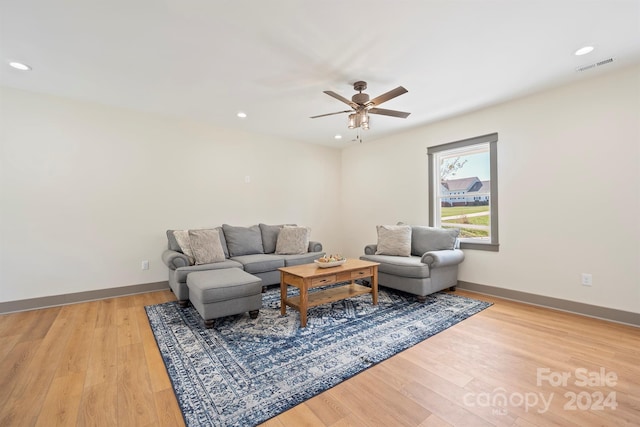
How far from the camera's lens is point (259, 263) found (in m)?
3.97

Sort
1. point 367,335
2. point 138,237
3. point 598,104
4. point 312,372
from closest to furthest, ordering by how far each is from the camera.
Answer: point 312,372, point 367,335, point 598,104, point 138,237

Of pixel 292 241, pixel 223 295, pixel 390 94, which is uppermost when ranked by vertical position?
pixel 390 94

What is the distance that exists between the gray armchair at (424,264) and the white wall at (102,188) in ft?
8.36

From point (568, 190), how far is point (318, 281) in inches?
120

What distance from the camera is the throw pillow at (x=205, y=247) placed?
3713mm

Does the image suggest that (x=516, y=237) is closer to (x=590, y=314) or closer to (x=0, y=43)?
(x=590, y=314)

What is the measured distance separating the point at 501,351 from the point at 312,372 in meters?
1.57

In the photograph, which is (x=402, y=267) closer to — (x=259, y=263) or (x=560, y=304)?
(x=560, y=304)

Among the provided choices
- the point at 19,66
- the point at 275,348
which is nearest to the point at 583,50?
the point at 275,348

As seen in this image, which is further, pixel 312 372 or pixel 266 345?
pixel 266 345

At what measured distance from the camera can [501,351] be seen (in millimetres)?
2283

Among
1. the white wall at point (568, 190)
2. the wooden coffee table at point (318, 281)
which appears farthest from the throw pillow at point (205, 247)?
the white wall at point (568, 190)

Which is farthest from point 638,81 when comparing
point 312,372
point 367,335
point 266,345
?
point 266,345

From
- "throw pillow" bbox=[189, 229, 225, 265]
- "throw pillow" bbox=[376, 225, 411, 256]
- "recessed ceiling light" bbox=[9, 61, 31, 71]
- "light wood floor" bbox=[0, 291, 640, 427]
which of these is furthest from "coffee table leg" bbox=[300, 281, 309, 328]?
"recessed ceiling light" bbox=[9, 61, 31, 71]
